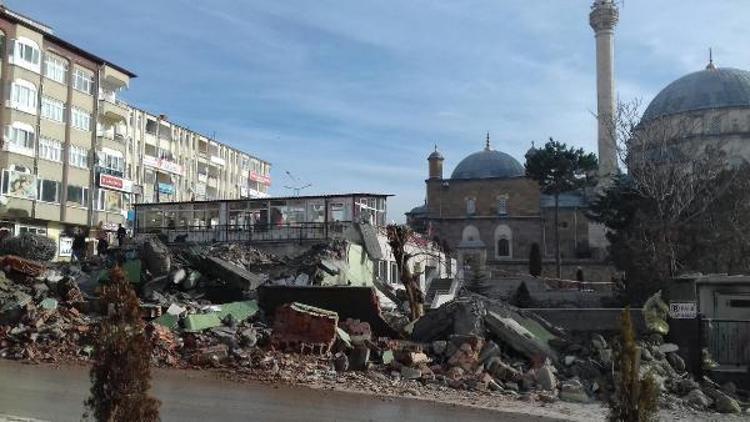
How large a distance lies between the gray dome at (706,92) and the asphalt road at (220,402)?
5012cm

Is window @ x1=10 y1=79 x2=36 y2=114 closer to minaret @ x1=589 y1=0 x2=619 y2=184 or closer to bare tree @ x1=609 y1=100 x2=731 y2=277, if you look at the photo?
bare tree @ x1=609 y1=100 x2=731 y2=277

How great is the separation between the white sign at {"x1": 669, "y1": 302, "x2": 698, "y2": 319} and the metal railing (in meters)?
19.4

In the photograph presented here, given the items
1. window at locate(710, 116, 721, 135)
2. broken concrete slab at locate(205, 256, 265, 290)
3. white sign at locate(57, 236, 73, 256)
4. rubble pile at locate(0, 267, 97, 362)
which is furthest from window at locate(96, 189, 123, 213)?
window at locate(710, 116, 721, 135)

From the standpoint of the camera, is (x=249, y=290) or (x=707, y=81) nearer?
(x=249, y=290)

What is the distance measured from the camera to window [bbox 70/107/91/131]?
43000 millimetres

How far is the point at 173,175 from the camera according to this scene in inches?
2921

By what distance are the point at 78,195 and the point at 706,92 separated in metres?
47.0

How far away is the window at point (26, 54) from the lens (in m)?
37.9

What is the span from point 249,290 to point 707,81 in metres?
50.5

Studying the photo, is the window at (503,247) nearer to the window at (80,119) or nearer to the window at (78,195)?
the window at (78,195)

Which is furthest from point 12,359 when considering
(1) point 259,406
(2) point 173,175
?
(2) point 173,175

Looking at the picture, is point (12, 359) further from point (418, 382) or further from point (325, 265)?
point (325, 265)

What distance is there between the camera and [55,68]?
4169cm

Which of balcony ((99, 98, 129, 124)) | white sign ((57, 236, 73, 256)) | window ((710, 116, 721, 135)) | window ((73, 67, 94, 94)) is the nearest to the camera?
white sign ((57, 236, 73, 256))
